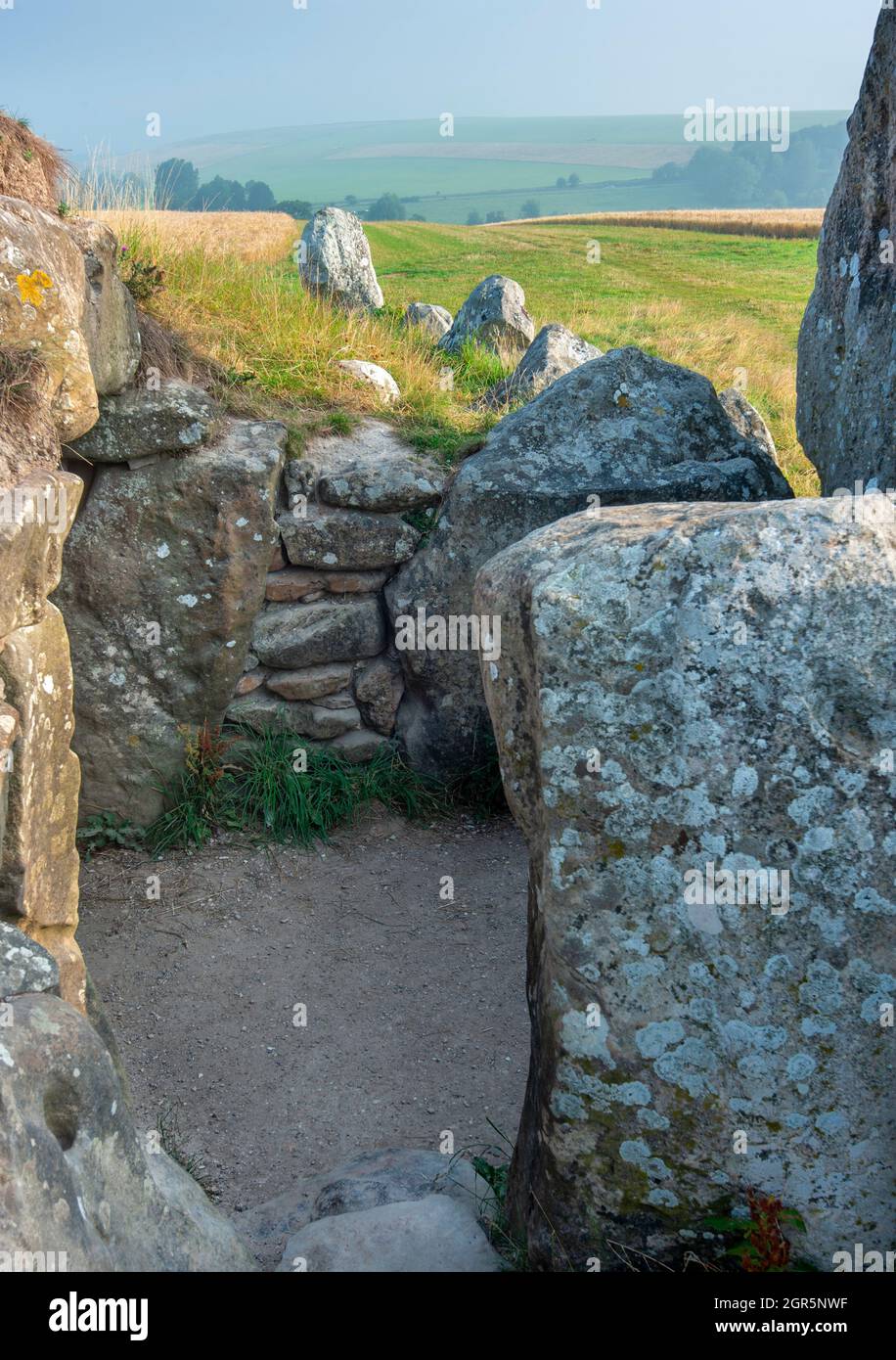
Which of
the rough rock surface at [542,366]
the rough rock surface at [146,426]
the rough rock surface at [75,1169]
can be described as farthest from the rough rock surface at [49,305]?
the rough rock surface at [542,366]

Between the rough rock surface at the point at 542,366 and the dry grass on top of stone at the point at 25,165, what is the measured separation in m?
4.19

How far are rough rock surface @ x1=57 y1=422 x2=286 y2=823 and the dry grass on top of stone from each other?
62.0 inches

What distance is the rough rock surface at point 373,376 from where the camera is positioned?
831 cm

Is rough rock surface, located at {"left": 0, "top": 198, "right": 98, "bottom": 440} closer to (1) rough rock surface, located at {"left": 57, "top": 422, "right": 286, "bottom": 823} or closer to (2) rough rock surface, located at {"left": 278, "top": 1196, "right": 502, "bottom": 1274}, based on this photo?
(1) rough rock surface, located at {"left": 57, "top": 422, "right": 286, "bottom": 823}

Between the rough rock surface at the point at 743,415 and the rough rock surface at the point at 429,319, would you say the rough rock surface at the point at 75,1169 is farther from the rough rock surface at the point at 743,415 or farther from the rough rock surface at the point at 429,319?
the rough rock surface at the point at 429,319

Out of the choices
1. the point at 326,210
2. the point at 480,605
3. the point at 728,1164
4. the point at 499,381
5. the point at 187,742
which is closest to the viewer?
the point at 728,1164

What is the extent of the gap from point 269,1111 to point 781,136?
7.24 m

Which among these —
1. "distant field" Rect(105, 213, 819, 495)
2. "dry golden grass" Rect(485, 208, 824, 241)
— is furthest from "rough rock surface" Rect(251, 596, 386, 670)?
"dry golden grass" Rect(485, 208, 824, 241)

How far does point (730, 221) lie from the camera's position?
32.5 m

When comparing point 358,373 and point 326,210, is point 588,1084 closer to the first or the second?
point 358,373

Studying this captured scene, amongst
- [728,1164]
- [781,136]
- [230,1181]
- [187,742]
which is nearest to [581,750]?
[728,1164]

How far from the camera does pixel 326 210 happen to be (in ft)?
48.3

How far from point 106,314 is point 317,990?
3.98 meters

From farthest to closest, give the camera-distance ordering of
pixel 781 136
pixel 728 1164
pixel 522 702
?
pixel 781 136 → pixel 522 702 → pixel 728 1164
